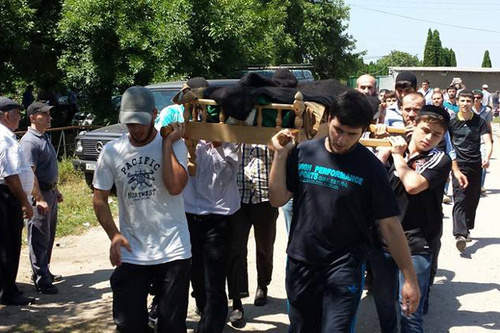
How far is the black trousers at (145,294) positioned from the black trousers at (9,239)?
2272 mm

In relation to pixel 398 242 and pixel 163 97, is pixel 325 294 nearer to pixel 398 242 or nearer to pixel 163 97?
pixel 398 242

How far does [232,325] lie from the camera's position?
5.16 meters

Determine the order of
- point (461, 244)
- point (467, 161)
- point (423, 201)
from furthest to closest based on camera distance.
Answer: point (467, 161)
point (461, 244)
point (423, 201)

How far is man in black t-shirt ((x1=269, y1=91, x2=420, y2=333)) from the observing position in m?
3.34

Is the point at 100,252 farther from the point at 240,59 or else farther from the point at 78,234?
the point at 240,59

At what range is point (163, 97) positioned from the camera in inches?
404

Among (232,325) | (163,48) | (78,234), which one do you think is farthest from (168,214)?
(163,48)

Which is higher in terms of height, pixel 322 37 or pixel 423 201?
pixel 322 37

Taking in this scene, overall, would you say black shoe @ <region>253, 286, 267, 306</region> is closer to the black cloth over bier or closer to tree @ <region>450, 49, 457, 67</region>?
the black cloth over bier

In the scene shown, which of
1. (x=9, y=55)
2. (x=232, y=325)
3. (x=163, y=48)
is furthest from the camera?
(x=9, y=55)

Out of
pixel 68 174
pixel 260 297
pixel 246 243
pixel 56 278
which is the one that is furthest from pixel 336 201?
pixel 68 174

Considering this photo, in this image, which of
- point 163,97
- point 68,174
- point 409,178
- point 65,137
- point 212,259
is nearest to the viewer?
point 409,178

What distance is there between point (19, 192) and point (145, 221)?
6.87ft

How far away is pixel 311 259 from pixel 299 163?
1.79ft
